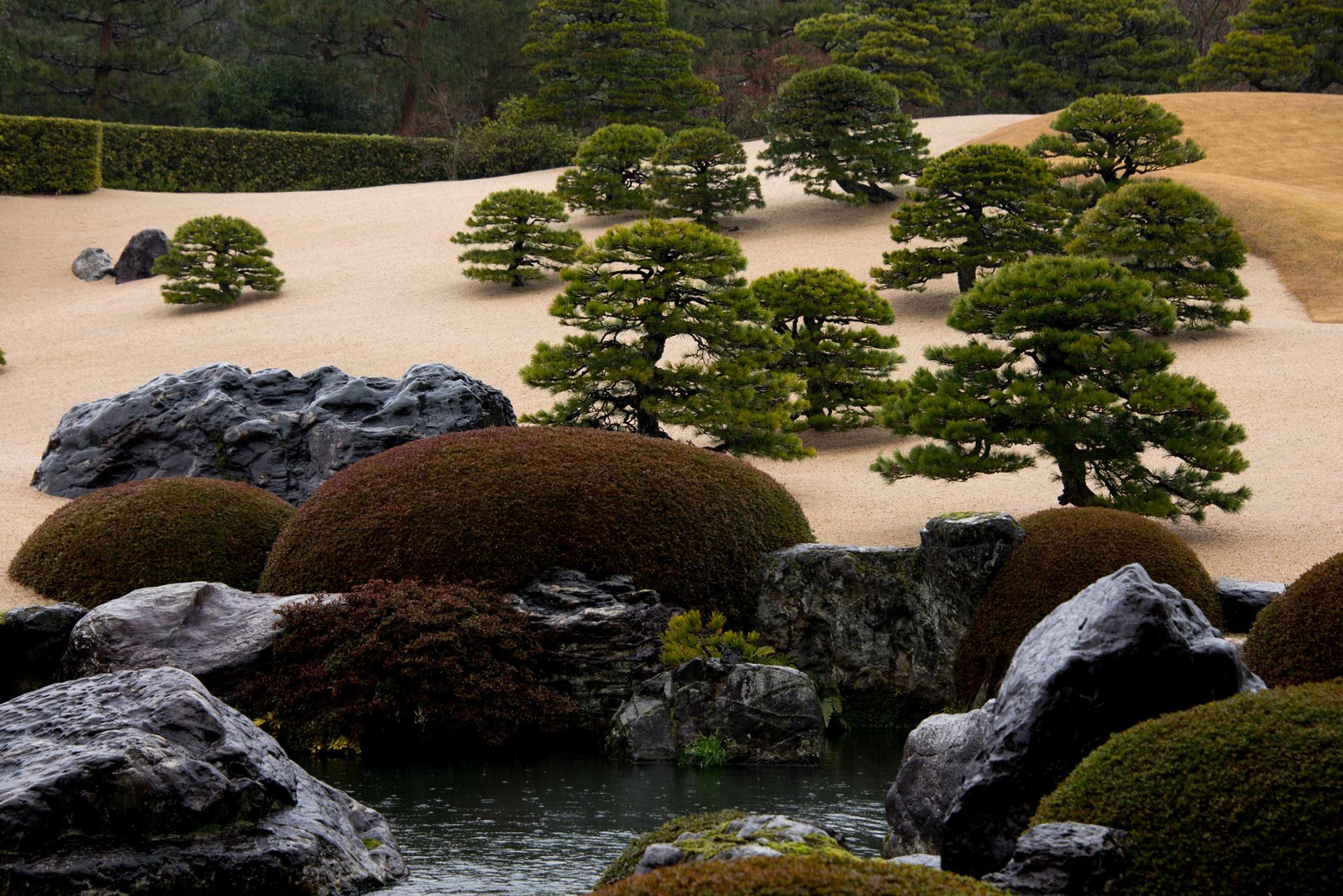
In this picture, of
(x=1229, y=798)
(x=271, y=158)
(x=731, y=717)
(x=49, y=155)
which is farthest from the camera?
(x=271, y=158)

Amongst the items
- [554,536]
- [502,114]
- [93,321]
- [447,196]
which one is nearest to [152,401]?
[554,536]

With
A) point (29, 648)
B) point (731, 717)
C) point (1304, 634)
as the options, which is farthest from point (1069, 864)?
point (29, 648)

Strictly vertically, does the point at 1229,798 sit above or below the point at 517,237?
above

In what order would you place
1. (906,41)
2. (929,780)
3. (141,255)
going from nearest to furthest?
(929,780) → (141,255) → (906,41)

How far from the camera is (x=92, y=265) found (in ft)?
93.4

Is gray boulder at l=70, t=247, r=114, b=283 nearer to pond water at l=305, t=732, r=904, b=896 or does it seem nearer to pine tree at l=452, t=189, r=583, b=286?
pine tree at l=452, t=189, r=583, b=286

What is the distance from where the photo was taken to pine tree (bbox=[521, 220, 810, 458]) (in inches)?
512

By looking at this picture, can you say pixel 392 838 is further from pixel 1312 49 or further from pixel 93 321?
pixel 1312 49

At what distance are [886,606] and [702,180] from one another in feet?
62.1

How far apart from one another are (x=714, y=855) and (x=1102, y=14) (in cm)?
4097

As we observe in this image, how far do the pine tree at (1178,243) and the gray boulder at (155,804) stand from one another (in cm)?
1642

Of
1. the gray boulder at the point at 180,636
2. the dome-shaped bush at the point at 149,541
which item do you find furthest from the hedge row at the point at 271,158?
the gray boulder at the point at 180,636

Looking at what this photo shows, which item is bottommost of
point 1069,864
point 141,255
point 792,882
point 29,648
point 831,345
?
point 141,255

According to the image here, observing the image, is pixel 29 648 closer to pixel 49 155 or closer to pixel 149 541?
pixel 149 541
